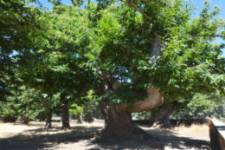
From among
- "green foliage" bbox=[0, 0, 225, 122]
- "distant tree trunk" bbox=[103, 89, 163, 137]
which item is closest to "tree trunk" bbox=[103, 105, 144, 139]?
"distant tree trunk" bbox=[103, 89, 163, 137]

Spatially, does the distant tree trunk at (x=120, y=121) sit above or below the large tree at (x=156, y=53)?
below

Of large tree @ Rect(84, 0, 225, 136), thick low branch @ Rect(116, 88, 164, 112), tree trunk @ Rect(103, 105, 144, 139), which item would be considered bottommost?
tree trunk @ Rect(103, 105, 144, 139)

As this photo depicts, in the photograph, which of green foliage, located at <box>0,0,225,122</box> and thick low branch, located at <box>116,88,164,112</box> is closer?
green foliage, located at <box>0,0,225,122</box>

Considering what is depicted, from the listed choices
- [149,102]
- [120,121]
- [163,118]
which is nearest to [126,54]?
[149,102]

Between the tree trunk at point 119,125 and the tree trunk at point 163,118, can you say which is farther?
the tree trunk at point 163,118

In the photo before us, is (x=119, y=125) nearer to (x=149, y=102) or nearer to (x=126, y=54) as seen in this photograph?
(x=149, y=102)

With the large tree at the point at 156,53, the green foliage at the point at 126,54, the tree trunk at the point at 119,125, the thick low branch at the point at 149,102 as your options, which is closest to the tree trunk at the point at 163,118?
the tree trunk at the point at 119,125

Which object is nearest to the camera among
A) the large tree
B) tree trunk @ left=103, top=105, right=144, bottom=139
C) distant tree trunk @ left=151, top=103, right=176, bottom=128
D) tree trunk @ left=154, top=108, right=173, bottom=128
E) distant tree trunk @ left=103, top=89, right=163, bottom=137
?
the large tree

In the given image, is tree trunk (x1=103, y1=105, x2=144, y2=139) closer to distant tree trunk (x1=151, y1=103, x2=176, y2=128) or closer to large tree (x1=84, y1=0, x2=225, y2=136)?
large tree (x1=84, y1=0, x2=225, y2=136)

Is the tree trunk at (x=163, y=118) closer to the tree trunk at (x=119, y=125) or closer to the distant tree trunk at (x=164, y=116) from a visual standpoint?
the distant tree trunk at (x=164, y=116)

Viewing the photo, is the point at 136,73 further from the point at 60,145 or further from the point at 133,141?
the point at 60,145

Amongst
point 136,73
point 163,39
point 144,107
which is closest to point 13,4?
point 136,73

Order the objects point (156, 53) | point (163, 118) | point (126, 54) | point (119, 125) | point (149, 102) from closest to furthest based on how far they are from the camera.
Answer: point (156, 53) → point (126, 54) → point (149, 102) → point (119, 125) → point (163, 118)

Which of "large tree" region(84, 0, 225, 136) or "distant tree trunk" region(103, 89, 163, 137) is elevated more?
"large tree" region(84, 0, 225, 136)
